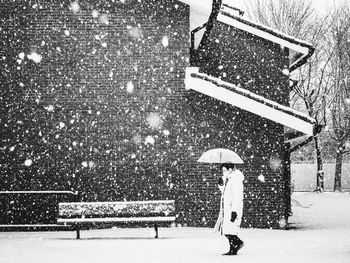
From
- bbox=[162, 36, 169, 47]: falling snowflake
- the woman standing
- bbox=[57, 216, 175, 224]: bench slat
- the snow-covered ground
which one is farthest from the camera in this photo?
bbox=[162, 36, 169, 47]: falling snowflake

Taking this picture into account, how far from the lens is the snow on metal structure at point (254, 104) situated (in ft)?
48.5

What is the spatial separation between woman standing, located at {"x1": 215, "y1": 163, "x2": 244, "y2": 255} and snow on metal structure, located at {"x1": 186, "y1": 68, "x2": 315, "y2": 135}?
15.3 ft

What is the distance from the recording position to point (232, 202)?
32.8ft

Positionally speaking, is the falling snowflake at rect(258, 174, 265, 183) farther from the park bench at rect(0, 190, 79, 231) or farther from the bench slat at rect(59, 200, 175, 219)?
the park bench at rect(0, 190, 79, 231)

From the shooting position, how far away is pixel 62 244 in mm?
11977

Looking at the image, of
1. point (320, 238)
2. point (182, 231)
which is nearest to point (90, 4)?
point (182, 231)

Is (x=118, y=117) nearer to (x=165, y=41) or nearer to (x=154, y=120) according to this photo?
(x=154, y=120)

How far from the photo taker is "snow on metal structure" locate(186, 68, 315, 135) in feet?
48.5

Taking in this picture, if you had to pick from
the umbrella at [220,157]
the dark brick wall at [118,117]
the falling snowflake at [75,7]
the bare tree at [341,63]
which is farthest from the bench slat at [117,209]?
the bare tree at [341,63]

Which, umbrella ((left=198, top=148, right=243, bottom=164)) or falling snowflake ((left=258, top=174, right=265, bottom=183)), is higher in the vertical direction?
umbrella ((left=198, top=148, right=243, bottom=164))

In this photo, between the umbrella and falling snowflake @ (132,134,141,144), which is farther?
falling snowflake @ (132,134,141,144)

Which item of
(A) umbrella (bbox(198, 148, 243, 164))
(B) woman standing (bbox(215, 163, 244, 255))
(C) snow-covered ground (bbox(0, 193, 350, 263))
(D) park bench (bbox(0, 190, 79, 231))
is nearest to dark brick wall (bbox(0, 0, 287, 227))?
(D) park bench (bbox(0, 190, 79, 231))

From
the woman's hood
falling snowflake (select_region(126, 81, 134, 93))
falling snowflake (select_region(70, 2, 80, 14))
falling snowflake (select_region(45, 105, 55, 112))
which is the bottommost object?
the woman's hood

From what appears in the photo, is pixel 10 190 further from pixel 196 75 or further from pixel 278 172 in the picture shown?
pixel 278 172
